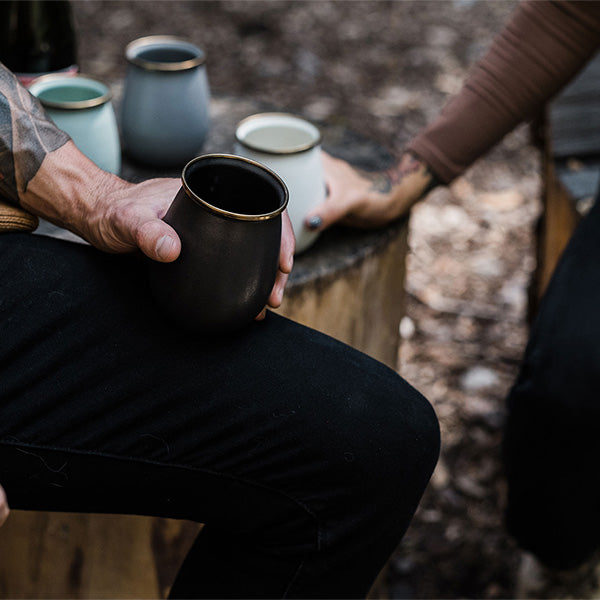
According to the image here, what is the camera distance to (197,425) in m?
0.82

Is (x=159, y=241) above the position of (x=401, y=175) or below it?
above

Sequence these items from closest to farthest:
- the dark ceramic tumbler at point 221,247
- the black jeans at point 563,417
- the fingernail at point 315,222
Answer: the dark ceramic tumbler at point 221,247, the fingernail at point 315,222, the black jeans at point 563,417

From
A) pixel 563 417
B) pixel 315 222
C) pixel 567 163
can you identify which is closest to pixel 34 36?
pixel 315 222

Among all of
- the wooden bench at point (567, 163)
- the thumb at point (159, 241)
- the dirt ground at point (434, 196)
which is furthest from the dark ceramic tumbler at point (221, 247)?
the wooden bench at point (567, 163)

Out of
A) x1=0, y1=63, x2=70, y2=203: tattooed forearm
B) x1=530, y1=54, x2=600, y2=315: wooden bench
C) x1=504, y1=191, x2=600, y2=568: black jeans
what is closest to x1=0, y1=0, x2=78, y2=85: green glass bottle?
x1=0, y1=63, x2=70, y2=203: tattooed forearm

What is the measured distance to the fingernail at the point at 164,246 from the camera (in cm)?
75

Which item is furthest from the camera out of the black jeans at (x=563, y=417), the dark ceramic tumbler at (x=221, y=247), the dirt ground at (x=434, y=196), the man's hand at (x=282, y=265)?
the dirt ground at (x=434, y=196)

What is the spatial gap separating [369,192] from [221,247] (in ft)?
1.71

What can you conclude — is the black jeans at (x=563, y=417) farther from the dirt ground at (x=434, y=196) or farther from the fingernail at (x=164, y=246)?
the fingernail at (x=164, y=246)

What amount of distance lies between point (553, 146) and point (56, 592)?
138 centimetres

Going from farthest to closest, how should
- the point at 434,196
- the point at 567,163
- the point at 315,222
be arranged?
1. the point at 434,196
2. the point at 567,163
3. the point at 315,222

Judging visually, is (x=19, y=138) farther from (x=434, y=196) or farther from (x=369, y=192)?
(x=434, y=196)

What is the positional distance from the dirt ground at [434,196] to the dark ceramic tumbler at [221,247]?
0.88 m

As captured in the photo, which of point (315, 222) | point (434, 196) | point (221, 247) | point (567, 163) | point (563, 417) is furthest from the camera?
point (434, 196)
